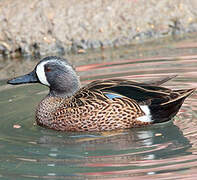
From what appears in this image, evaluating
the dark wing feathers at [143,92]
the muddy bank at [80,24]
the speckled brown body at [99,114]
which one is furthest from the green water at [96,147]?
the muddy bank at [80,24]

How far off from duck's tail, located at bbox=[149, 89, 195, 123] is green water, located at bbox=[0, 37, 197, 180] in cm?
12

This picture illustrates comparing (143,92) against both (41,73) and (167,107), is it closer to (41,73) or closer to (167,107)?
(167,107)

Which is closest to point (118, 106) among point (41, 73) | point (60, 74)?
point (60, 74)

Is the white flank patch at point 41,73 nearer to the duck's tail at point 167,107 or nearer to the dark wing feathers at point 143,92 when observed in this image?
the dark wing feathers at point 143,92

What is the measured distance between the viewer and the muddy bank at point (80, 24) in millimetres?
12047

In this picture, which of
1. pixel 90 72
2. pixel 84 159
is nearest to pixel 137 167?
pixel 84 159

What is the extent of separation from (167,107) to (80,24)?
523cm

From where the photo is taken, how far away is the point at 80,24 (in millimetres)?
12211

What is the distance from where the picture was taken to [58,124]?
24.8ft

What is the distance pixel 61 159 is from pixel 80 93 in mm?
1333

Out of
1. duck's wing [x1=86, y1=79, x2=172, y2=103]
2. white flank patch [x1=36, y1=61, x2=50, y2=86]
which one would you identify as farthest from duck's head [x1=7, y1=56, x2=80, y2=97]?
duck's wing [x1=86, y1=79, x2=172, y2=103]

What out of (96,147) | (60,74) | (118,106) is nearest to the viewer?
(96,147)

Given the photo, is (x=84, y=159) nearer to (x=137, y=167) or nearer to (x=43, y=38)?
(x=137, y=167)

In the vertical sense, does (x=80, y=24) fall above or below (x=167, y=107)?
above
